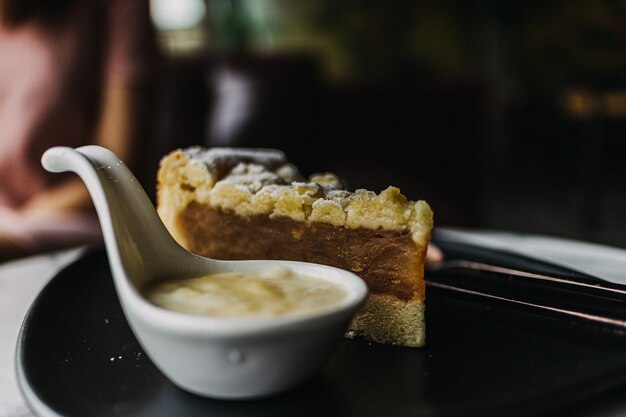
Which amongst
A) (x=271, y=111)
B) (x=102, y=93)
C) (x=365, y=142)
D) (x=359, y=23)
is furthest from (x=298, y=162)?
(x=359, y=23)

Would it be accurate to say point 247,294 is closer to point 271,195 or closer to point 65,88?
point 271,195

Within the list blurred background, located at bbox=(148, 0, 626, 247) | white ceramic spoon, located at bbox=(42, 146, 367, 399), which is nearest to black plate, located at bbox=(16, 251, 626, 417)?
white ceramic spoon, located at bbox=(42, 146, 367, 399)

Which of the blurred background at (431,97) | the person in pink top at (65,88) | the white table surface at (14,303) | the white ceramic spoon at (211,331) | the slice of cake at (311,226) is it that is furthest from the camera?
the blurred background at (431,97)

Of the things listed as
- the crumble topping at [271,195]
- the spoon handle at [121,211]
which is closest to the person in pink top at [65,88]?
the crumble topping at [271,195]

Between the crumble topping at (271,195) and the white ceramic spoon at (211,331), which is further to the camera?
the crumble topping at (271,195)

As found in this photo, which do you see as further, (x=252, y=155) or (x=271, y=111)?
(x=271, y=111)

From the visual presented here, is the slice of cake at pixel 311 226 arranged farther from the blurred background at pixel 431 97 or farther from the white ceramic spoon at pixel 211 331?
the blurred background at pixel 431 97

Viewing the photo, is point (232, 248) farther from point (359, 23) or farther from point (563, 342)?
point (359, 23)
